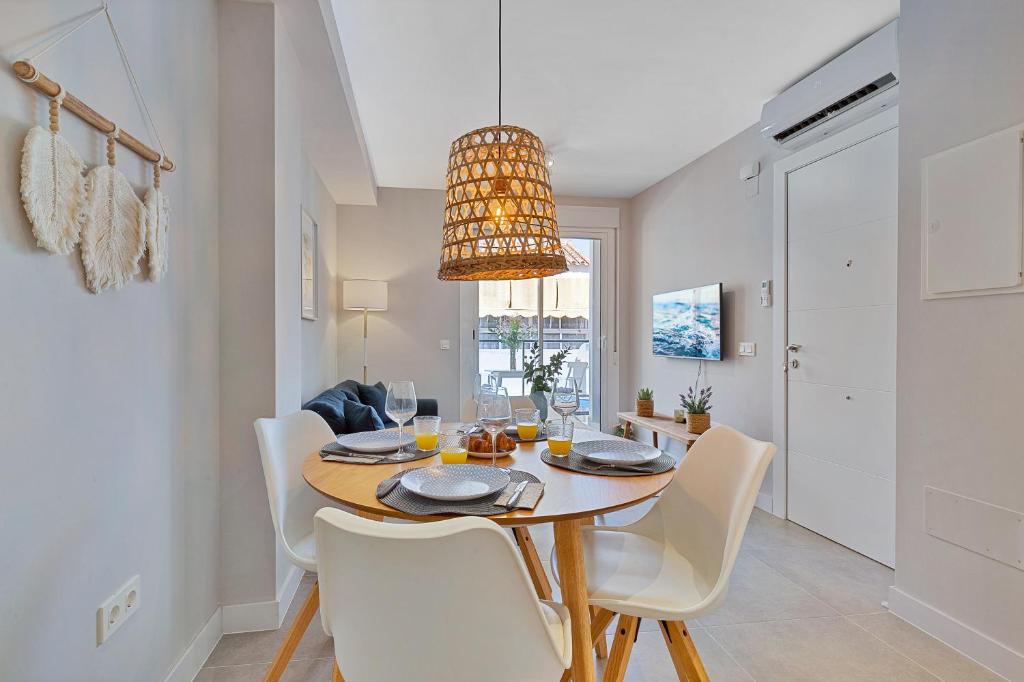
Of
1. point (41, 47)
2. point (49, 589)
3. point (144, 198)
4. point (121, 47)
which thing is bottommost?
point (49, 589)

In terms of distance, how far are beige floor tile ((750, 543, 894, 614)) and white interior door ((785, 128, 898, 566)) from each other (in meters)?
0.11

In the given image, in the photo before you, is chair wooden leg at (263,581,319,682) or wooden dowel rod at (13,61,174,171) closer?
wooden dowel rod at (13,61,174,171)

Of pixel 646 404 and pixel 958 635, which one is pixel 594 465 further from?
pixel 646 404

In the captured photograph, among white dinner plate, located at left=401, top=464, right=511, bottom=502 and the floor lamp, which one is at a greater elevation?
the floor lamp

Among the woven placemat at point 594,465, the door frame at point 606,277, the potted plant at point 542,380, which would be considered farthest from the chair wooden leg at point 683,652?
the door frame at point 606,277

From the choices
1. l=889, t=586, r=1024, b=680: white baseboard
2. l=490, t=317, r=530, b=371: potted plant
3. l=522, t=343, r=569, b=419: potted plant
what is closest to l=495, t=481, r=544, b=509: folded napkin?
l=522, t=343, r=569, b=419: potted plant

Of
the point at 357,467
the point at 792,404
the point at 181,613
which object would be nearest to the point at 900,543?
the point at 792,404

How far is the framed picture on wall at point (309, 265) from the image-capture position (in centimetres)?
330

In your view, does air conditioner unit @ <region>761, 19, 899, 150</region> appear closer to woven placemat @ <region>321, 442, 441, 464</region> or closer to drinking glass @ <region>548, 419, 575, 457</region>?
drinking glass @ <region>548, 419, 575, 457</region>

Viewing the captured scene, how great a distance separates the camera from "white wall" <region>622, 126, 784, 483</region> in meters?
3.57

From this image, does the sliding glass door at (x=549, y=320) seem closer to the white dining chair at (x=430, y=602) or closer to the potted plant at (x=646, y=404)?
the potted plant at (x=646, y=404)

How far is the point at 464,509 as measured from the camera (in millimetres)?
1138

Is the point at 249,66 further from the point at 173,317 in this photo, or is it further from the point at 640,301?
the point at 640,301

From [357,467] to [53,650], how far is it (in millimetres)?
723
